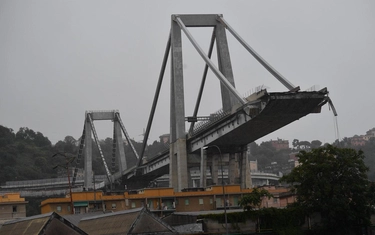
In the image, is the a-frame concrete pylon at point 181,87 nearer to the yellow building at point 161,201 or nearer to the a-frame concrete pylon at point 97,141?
the yellow building at point 161,201

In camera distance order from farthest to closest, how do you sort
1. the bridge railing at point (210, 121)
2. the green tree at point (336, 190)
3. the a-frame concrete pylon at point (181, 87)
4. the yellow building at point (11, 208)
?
1. the a-frame concrete pylon at point (181, 87)
2. the bridge railing at point (210, 121)
3. the yellow building at point (11, 208)
4. the green tree at point (336, 190)

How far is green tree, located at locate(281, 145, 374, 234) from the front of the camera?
6656 centimetres

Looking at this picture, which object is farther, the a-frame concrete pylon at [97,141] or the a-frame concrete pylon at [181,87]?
the a-frame concrete pylon at [97,141]

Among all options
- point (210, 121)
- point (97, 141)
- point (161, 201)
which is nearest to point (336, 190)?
point (161, 201)

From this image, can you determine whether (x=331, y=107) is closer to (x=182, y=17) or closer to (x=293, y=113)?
(x=293, y=113)

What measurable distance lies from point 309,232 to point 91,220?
2342 centimetres

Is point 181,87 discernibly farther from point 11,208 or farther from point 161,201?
point 11,208

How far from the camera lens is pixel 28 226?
50.8m

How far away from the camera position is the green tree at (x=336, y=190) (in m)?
66.6

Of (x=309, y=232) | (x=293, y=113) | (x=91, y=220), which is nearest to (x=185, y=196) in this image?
(x=293, y=113)

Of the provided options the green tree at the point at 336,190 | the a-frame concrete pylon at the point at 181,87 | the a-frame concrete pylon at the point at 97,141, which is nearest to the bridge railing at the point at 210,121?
the a-frame concrete pylon at the point at 181,87

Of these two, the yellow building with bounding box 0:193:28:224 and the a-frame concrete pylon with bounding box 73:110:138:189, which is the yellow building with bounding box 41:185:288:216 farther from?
the a-frame concrete pylon with bounding box 73:110:138:189

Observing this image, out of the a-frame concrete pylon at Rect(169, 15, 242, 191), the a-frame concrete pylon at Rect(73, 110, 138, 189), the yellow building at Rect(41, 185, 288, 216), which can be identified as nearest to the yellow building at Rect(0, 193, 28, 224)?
the yellow building at Rect(41, 185, 288, 216)

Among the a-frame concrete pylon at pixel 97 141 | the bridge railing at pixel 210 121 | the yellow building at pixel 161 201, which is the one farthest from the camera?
the a-frame concrete pylon at pixel 97 141
